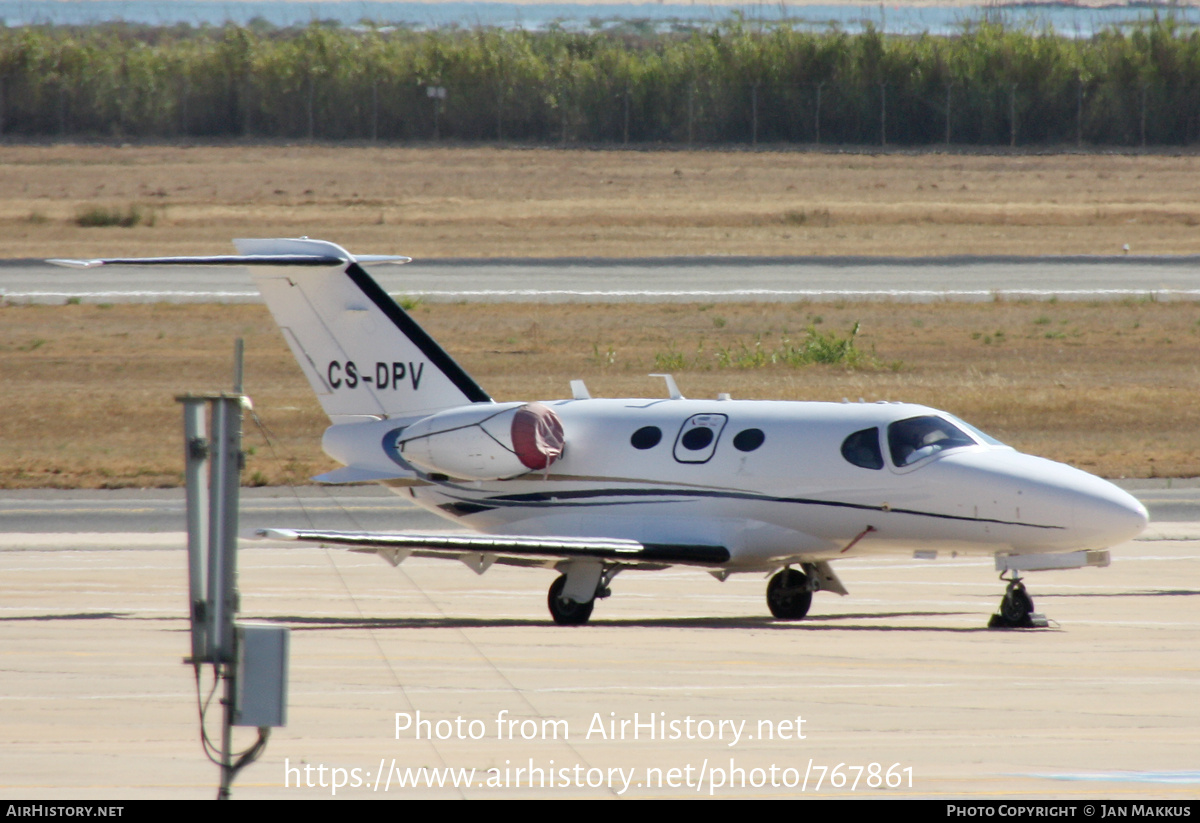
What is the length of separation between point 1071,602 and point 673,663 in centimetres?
827

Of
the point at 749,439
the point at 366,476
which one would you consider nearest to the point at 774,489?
the point at 749,439

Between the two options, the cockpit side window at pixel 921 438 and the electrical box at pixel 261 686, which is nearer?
the electrical box at pixel 261 686

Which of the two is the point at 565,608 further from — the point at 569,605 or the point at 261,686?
the point at 261,686

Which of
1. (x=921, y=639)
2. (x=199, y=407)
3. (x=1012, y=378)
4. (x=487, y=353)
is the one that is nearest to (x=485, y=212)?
(x=487, y=353)

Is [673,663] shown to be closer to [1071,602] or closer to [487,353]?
[1071,602]

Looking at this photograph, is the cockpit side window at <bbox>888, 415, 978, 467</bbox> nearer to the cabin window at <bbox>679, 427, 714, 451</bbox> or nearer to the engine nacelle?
the cabin window at <bbox>679, 427, 714, 451</bbox>

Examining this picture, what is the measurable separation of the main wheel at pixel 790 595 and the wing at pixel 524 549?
3.14 feet

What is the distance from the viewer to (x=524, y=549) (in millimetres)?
18094

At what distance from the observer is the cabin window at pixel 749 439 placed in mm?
19125

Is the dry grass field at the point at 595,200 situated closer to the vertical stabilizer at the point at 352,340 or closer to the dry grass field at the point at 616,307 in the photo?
the dry grass field at the point at 616,307

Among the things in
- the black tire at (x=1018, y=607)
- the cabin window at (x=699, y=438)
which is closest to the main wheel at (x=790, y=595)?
the cabin window at (x=699, y=438)

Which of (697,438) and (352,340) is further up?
(352,340)

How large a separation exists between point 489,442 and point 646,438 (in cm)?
191

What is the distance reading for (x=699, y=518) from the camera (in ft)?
63.1
